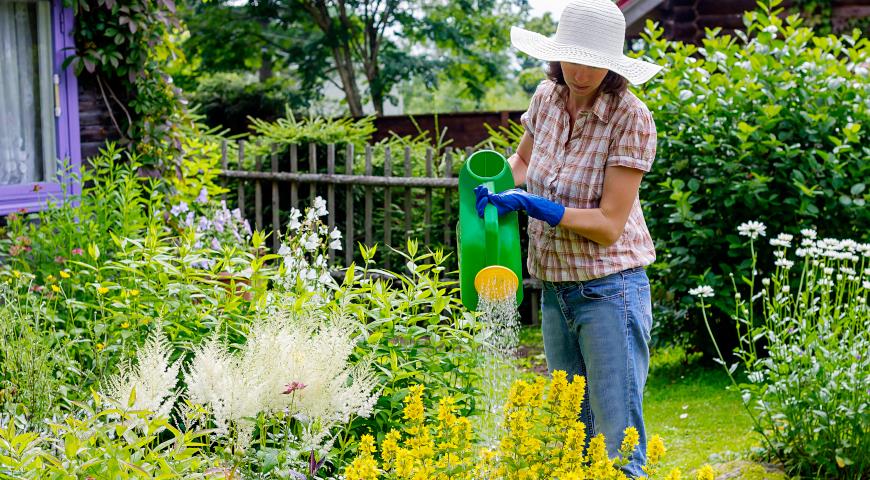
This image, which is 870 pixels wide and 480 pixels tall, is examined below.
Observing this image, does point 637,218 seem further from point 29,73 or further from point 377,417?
point 29,73

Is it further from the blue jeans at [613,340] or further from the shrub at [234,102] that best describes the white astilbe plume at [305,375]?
the shrub at [234,102]

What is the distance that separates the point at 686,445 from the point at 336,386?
103 inches

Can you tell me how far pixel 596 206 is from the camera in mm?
2830

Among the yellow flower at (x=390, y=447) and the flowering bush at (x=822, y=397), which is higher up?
the yellow flower at (x=390, y=447)

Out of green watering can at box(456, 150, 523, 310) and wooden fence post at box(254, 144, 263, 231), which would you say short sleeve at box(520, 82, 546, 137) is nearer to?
green watering can at box(456, 150, 523, 310)

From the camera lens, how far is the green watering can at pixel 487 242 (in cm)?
275

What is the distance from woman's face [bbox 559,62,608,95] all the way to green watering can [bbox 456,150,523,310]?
0.32 metres

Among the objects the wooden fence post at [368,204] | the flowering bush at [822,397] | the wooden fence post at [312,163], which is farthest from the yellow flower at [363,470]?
the wooden fence post at [312,163]

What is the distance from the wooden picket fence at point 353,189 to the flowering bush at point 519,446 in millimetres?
4667

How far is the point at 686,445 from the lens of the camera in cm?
435

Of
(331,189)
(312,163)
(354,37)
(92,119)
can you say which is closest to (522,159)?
(92,119)

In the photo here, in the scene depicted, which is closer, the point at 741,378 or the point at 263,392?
the point at 263,392

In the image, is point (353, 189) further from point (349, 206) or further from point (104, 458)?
point (104, 458)

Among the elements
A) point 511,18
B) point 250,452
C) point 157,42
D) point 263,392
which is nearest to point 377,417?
point 250,452
